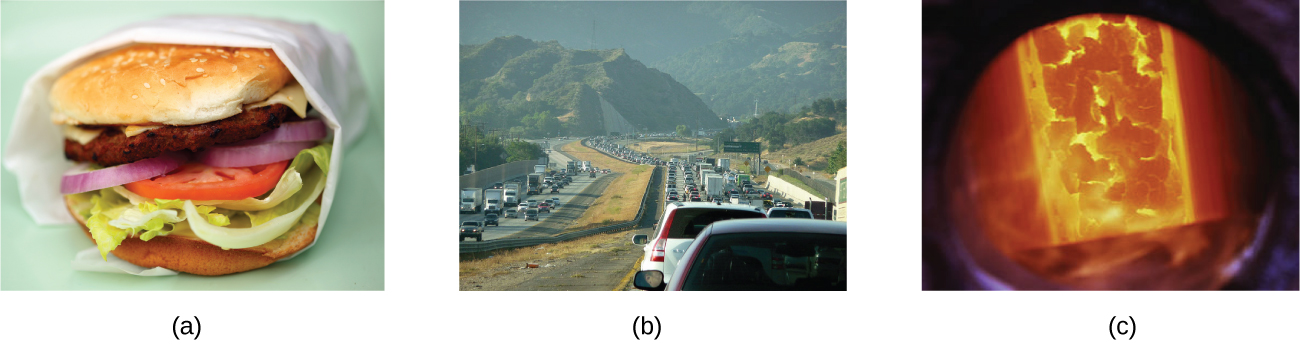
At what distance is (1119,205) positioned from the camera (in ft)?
12.4

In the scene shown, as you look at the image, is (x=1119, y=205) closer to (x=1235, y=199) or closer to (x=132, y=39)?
(x=1235, y=199)

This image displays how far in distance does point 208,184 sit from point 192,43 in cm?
67

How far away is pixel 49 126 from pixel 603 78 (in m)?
2.90

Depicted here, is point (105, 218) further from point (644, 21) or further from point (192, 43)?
point (644, 21)

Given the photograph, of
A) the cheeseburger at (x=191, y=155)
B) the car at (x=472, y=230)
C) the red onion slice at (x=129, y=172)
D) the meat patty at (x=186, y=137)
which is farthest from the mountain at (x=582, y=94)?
the red onion slice at (x=129, y=172)

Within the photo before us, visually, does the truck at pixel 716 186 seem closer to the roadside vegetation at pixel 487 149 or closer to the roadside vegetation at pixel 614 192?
the roadside vegetation at pixel 614 192

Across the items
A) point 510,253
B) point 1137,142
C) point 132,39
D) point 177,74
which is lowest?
point 510,253

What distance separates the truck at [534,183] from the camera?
394cm

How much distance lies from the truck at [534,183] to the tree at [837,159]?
1.71m

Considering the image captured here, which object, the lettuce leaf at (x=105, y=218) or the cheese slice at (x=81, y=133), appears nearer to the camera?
the lettuce leaf at (x=105, y=218)

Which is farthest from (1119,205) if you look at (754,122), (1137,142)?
(754,122)

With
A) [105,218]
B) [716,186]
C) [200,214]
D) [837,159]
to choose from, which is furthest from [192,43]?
[837,159]

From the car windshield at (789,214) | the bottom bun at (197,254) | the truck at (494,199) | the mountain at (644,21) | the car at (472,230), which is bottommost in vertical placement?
the bottom bun at (197,254)

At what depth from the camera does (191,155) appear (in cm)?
325
